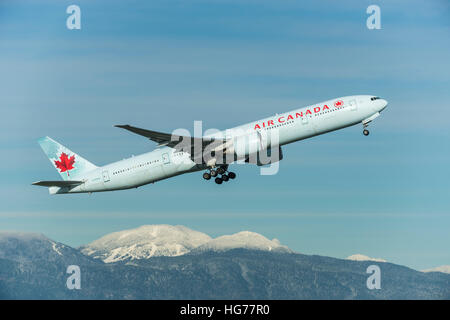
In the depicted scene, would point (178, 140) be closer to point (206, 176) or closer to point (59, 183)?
point (206, 176)

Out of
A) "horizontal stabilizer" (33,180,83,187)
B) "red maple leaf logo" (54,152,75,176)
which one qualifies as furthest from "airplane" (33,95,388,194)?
"red maple leaf logo" (54,152,75,176)

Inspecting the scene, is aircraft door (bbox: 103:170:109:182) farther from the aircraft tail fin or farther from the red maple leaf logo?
the red maple leaf logo

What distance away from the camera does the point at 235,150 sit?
214 ft

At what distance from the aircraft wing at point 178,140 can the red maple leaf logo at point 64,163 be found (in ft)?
55.5

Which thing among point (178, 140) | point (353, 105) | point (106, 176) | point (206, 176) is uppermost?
point (353, 105)

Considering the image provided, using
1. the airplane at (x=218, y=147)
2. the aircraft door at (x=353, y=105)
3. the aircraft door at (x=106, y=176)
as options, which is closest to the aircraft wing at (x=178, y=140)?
the airplane at (x=218, y=147)

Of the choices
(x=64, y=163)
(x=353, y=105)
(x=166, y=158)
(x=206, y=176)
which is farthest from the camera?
(x=64, y=163)

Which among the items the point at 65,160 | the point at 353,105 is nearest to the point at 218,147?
the point at 353,105

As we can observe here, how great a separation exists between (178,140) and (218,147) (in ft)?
15.6

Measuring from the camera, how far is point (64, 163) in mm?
78250

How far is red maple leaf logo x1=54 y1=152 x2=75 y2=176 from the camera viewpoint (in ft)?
255

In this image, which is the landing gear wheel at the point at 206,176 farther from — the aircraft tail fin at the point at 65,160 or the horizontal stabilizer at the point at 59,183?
the horizontal stabilizer at the point at 59,183
